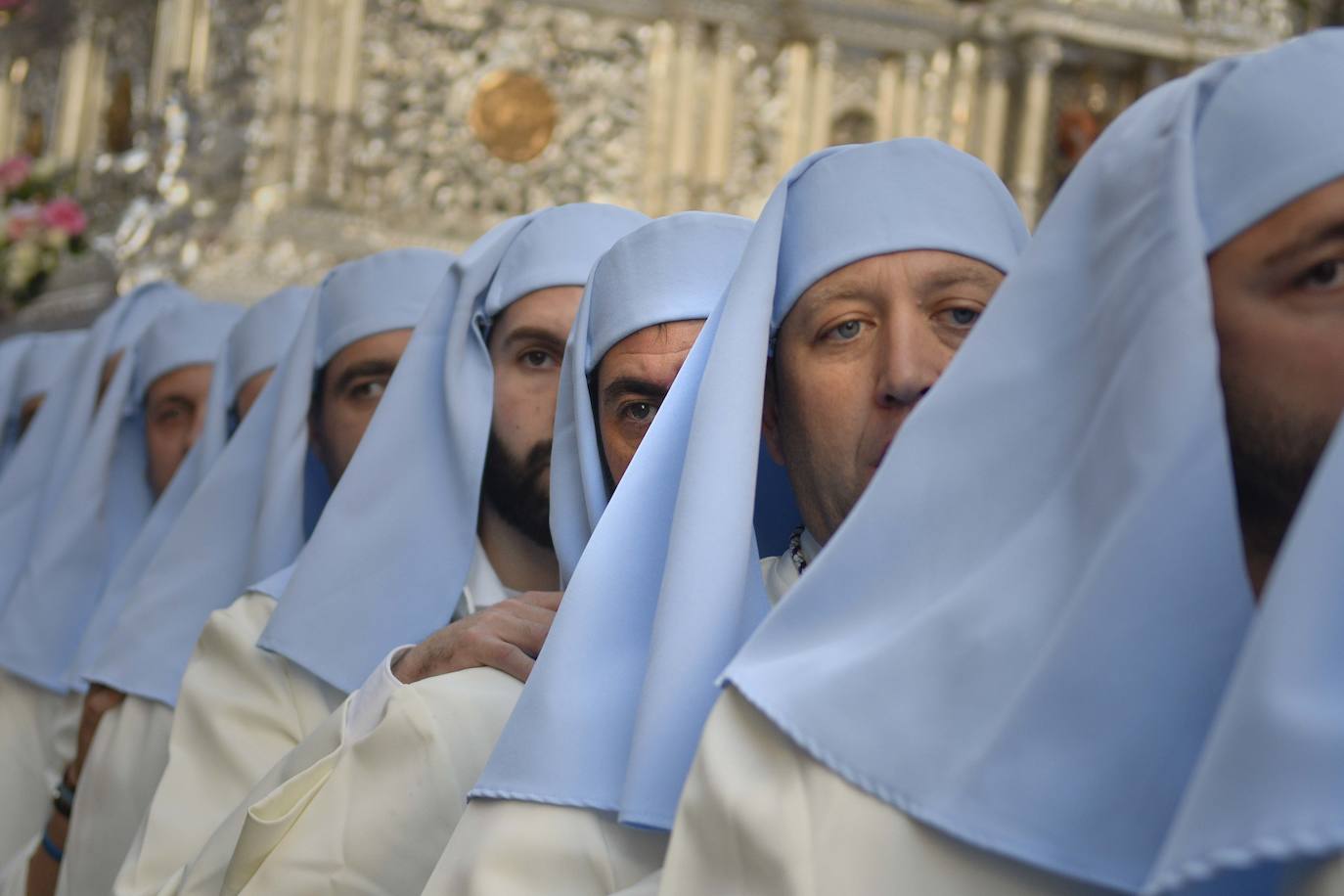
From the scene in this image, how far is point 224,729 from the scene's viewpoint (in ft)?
9.86

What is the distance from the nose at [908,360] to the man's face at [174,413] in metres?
3.33

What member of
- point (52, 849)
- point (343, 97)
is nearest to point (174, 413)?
point (52, 849)

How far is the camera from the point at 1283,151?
4.34 feet

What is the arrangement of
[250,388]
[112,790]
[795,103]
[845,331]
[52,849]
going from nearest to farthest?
[845,331] < [112,790] < [52,849] < [250,388] < [795,103]

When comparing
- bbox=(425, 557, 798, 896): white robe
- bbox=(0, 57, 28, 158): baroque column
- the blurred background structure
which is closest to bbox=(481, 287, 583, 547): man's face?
bbox=(425, 557, 798, 896): white robe

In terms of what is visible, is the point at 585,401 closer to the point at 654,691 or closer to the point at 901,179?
the point at 901,179

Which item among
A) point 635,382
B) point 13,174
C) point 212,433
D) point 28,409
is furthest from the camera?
point 13,174

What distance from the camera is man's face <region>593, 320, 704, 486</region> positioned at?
253 cm

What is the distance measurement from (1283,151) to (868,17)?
7.16 meters

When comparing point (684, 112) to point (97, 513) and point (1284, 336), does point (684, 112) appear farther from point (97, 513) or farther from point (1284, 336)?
point (1284, 336)

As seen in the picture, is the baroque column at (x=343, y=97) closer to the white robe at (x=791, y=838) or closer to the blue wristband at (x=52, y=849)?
the blue wristband at (x=52, y=849)

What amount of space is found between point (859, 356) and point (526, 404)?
1.16 metres

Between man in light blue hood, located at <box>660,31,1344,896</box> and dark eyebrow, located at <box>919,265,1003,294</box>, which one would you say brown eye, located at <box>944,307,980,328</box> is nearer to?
dark eyebrow, located at <box>919,265,1003,294</box>

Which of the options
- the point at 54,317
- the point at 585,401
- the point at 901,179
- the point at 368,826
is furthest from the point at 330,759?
the point at 54,317
